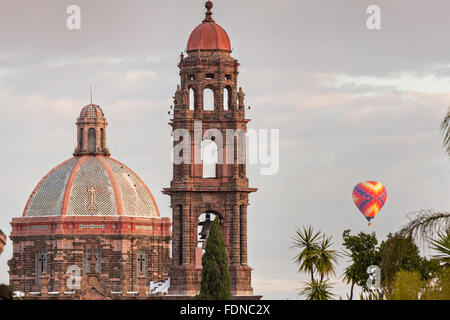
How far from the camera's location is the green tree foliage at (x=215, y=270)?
122m

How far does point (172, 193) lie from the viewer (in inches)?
5527

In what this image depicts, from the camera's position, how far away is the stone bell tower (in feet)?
458

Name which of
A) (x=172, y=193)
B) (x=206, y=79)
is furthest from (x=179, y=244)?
(x=206, y=79)

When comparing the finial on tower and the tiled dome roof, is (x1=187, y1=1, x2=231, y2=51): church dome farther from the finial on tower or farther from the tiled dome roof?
the tiled dome roof

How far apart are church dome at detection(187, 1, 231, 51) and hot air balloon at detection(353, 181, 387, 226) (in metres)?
21.6

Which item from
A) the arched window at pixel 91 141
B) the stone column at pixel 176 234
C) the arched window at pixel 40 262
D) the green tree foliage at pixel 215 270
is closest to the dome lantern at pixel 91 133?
the arched window at pixel 91 141

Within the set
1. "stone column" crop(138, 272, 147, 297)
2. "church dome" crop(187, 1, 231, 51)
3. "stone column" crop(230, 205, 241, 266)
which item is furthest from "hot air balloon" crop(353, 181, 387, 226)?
"stone column" crop(138, 272, 147, 297)

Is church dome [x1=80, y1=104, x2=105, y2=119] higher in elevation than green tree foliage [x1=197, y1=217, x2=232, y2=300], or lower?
higher

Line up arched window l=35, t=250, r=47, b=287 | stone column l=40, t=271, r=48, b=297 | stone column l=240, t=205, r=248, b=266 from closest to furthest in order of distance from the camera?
stone column l=240, t=205, r=248, b=266 → stone column l=40, t=271, r=48, b=297 → arched window l=35, t=250, r=47, b=287

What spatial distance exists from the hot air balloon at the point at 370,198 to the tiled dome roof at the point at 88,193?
189ft

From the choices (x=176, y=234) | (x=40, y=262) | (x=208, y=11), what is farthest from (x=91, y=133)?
(x=176, y=234)

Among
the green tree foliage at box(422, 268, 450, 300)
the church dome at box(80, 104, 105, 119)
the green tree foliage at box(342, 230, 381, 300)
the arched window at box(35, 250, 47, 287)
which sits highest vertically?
the church dome at box(80, 104, 105, 119)

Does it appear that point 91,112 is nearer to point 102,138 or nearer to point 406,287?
point 102,138

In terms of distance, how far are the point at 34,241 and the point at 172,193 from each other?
139 ft
